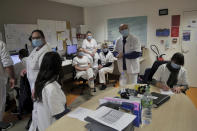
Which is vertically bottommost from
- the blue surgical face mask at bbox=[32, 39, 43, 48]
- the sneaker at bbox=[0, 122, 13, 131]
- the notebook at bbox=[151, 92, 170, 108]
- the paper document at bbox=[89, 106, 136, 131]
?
the sneaker at bbox=[0, 122, 13, 131]

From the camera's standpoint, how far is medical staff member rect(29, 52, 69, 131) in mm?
1410

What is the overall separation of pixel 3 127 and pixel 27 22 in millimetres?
2358

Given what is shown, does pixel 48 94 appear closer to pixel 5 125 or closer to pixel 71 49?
pixel 5 125

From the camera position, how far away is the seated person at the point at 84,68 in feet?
12.0

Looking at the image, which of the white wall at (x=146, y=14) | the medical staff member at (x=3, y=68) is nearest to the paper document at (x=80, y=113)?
the medical staff member at (x=3, y=68)

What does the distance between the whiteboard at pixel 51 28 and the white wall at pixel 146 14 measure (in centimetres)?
122

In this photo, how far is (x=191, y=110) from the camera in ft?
4.61

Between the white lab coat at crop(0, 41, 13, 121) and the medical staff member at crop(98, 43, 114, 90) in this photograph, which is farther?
the medical staff member at crop(98, 43, 114, 90)

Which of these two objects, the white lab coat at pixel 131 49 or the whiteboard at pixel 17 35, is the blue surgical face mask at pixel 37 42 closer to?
the whiteboard at pixel 17 35

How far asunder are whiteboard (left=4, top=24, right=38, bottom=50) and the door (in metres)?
3.89

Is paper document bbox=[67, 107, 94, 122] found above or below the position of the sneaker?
above

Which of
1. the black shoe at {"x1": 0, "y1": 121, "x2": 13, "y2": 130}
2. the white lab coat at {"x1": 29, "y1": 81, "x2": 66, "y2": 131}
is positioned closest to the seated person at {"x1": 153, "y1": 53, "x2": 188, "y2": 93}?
the white lab coat at {"x1": 29, "y1": 81, "x2": 66, "y2": 131}

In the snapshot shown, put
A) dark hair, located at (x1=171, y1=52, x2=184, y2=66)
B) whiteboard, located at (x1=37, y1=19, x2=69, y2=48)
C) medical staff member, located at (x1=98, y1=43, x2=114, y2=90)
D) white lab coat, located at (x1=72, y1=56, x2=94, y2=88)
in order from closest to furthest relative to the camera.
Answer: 1. dark hair, located at (x1=171, y1=52, x2=184, y2=66)
2. white lab coat, located at (x1=72, y1=56, x2=94, y2=88)
3. whiteboard, located at (x1=37, y1=19, x2=69, y2=48)
4. medical staff member, located at (x1=98, y1=43, x2=114, y2=90)

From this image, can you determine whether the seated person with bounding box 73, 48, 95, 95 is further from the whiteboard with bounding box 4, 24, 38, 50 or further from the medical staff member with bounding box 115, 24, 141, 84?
the whiteboard with bounding box 4, 24, 38, 50
